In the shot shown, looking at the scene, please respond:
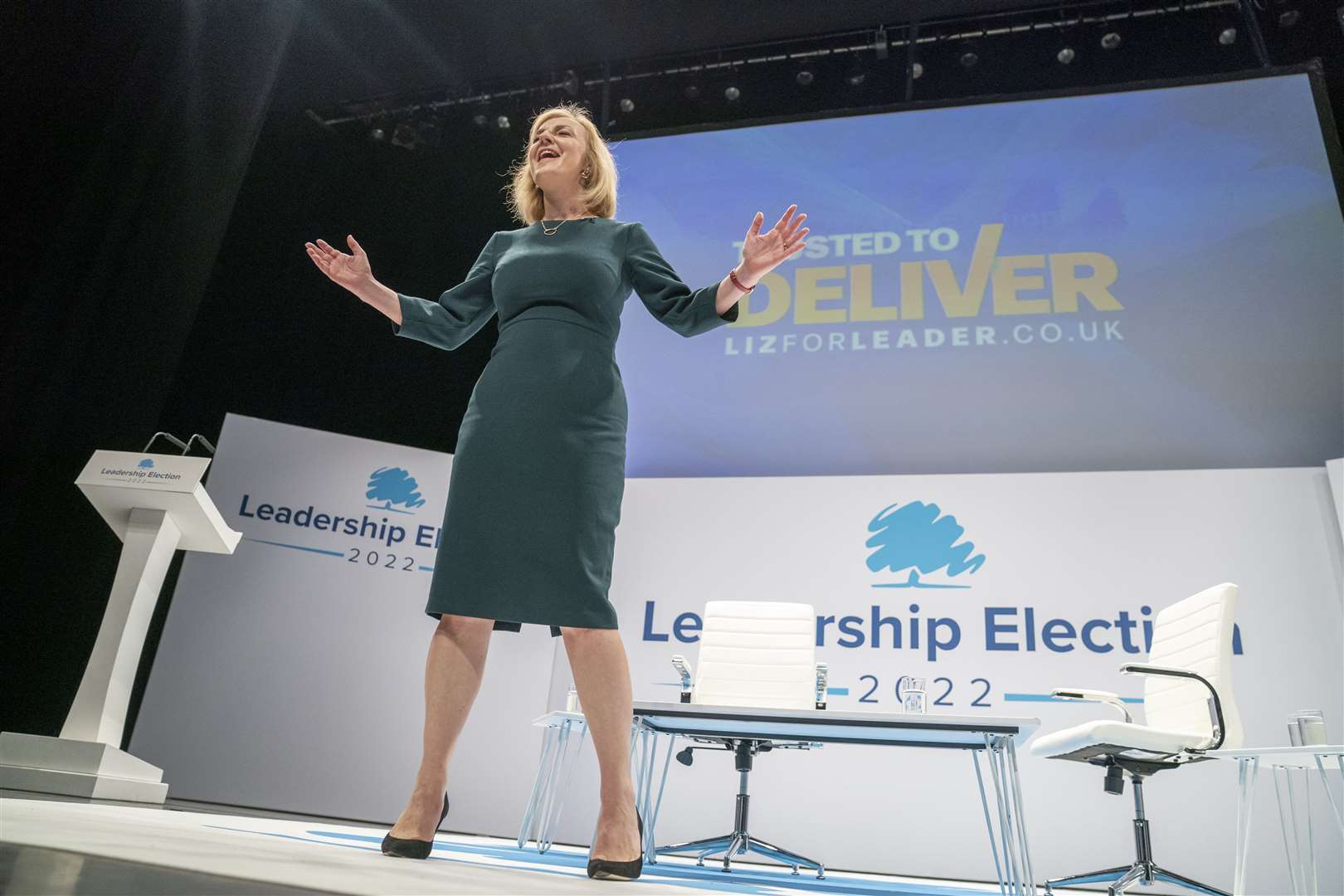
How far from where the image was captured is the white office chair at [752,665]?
12.7 ft

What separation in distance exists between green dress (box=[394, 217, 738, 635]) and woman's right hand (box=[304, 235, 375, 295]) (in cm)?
10

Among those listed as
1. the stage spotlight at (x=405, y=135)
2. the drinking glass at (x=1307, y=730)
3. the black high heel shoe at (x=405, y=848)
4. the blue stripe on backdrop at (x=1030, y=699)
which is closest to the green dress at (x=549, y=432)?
the black high heel shoe at (x=405, y=848)

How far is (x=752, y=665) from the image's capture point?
4.02m

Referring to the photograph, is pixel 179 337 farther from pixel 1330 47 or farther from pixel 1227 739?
pixel 1330 47

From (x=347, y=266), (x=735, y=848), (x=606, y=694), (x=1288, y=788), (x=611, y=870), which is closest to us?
(x=611, y=870)

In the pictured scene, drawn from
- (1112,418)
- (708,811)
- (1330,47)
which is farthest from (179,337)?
(1330,47)

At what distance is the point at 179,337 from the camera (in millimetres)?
4965

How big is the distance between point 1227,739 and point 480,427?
294cm

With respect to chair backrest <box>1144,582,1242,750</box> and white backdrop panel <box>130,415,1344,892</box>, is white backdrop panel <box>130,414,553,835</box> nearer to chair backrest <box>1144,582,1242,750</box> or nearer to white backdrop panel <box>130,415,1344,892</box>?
white backdrop panel <box>130,415,1344,892</box>

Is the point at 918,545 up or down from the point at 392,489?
down

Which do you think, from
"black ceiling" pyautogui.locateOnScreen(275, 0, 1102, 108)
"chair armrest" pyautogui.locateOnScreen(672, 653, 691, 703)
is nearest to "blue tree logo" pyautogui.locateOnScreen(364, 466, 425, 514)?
"chair armrest" pyautogui.locateOnScreen(672, 653, 691, 703)

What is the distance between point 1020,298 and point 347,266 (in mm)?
3928


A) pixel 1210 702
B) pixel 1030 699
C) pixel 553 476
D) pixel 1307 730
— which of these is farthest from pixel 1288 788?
pixel 553 476

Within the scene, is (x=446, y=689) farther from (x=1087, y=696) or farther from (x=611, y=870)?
(x=1087, y=696)
